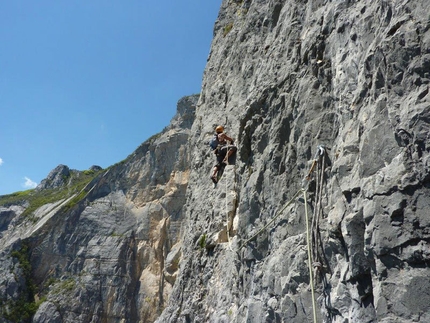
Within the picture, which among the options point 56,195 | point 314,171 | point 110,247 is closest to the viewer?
point 314,171

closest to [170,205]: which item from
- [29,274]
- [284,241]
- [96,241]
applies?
[96,241]

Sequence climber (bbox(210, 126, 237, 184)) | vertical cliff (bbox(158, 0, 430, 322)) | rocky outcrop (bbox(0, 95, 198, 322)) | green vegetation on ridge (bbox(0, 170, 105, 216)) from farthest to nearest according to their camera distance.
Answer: green vegetation on ridge (bbox(0, 170, 105, 216)), rocky outcrop (bbox(0, 95, 198, 322)), climber (bbox(210, 126, 237, 184)), vertical cliff (bbox(158, 0, 430, 322))

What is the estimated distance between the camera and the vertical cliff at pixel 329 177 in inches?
169

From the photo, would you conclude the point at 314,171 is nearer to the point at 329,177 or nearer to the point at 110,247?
the point at 329,177

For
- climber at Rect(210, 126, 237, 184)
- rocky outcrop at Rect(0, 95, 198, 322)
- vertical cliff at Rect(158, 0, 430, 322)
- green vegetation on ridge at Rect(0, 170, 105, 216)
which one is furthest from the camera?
green vegetation on ridge at Rect(0, 170, 105, 216)

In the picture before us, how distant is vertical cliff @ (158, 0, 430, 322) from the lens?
→ 4301 mm

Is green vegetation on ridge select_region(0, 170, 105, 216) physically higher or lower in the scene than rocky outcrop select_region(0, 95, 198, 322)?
higher

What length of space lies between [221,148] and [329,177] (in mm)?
7107

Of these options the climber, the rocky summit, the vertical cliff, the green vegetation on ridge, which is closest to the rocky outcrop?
the green vegetation on ridge

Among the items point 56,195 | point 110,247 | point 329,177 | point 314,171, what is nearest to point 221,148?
point 314,171

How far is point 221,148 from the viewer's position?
1314 cm

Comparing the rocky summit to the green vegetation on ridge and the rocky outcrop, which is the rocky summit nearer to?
the rocky outcrop

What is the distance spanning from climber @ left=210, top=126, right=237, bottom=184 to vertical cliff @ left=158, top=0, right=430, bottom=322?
0.75 m

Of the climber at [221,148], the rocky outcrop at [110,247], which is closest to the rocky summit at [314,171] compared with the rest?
the climber at [221,148]
